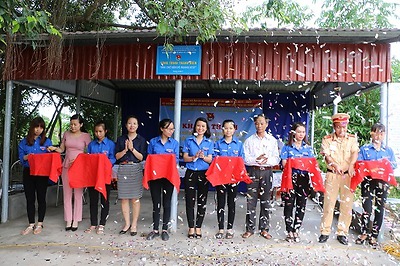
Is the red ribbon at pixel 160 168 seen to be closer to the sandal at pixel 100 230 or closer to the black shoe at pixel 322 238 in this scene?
the sandal at pixel 100 230

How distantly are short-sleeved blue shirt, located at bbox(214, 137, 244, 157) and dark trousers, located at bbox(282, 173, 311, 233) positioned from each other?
2.57 ft

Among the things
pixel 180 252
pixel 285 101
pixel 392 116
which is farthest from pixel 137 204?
pixel 285 101

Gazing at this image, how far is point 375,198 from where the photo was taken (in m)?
4.87

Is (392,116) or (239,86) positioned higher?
(239,86)

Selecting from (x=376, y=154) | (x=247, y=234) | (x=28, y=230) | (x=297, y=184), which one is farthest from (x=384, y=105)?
(x=28, y=230)

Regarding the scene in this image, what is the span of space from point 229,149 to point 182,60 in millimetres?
1490

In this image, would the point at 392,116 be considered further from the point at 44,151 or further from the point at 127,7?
the point at 127,7

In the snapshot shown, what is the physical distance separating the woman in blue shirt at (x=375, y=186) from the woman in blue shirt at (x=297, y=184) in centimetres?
73

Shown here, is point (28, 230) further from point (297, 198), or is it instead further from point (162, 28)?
point (297, 198)

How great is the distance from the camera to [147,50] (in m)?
5.54

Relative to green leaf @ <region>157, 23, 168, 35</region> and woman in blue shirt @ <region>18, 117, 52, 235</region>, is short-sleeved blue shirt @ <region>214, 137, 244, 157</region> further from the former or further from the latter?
woman in blue shirt @ <region>18, 117, 52, 235</region>

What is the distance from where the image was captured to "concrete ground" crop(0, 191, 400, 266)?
413 cm

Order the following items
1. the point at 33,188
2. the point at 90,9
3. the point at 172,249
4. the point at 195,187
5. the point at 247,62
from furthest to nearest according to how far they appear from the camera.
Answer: the point at 90,9
the point at 247,62
the point at 33,188
the point at 195,187
the point at 172,249

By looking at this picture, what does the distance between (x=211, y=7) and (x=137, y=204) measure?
2815 mm
